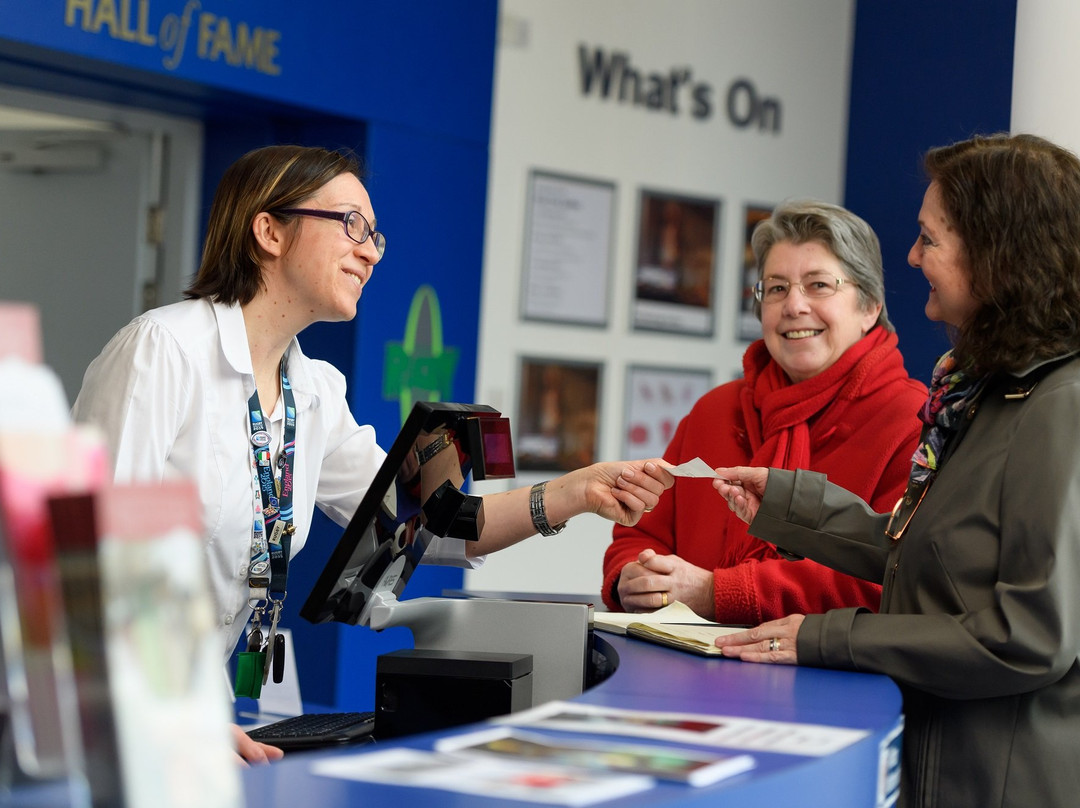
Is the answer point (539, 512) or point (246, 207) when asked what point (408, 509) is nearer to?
point (539, 512)

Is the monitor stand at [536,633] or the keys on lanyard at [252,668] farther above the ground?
the monitor stand at [536,633]

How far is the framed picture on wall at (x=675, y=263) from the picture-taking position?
6.60 m

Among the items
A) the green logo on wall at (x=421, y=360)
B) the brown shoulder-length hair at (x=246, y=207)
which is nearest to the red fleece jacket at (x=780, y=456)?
the brown shoulder-length hair at (x=246, y=207)

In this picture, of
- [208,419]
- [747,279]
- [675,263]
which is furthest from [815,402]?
[747,279]

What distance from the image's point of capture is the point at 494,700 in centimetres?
214

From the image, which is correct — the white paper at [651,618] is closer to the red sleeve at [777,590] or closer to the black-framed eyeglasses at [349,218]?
the red sleeve at [777,590]

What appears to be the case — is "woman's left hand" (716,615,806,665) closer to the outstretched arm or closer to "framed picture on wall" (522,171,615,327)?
the outstretched arm

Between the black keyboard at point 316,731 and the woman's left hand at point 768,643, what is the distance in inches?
25.9

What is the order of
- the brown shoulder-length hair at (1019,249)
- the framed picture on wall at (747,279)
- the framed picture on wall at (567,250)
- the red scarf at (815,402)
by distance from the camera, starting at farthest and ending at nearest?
1. the framed picture on wall at (747,279)
2. the framed picture on wall at (567,250)
3. the red scarf at (815,402)
4. the brown shoulder-length hair at (1019,249)

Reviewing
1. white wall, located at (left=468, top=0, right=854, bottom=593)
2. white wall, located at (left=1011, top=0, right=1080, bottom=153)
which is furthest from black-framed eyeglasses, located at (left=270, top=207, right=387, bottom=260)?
white wall, located at (left=468, top=0, right=854, bottom=593)

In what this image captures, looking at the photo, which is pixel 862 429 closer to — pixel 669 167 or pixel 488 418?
pixel 488 418

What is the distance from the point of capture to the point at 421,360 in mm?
5293

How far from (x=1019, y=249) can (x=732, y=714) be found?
3.11ft

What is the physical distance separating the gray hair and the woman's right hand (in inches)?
30.4
